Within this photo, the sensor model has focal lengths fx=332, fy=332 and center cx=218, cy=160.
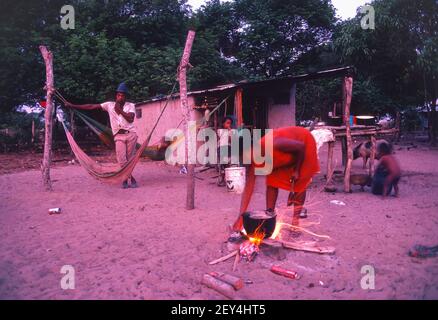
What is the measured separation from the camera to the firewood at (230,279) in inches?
101

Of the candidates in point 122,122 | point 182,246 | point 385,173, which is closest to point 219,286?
point 182,246

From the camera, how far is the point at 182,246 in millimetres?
3459

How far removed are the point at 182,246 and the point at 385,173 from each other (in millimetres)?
3850

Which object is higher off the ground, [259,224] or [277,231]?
[259,224]

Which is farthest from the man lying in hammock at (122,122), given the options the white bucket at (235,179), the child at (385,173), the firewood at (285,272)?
the child at (385,173)

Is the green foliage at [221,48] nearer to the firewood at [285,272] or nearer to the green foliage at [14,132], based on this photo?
the green foliage at [14,132]

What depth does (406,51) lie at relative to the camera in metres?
13.8

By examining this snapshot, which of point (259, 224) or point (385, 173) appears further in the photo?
point (385, 173)

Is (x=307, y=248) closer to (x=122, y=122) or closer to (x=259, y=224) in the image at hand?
(x=259, y=224)

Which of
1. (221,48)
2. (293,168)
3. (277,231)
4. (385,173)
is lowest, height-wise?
(277,231)

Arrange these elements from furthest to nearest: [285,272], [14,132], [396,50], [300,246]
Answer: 1. [14,132]
2. [396,50]
3. [300,246]
4. [285,272]

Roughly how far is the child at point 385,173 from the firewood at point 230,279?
12.4 feet

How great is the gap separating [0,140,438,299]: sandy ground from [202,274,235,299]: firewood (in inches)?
1.7
